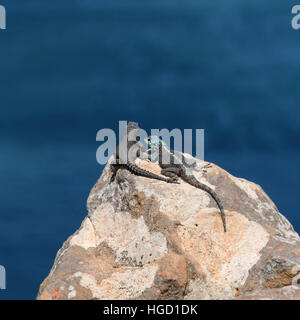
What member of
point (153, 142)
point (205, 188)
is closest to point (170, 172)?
point (205, 188)

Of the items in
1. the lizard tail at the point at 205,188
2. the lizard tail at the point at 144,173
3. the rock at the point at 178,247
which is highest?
the lizard tail at the point at 144,173

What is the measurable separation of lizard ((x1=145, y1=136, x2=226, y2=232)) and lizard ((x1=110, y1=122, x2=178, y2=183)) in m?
0.16

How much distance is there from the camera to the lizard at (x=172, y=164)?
34.7ft

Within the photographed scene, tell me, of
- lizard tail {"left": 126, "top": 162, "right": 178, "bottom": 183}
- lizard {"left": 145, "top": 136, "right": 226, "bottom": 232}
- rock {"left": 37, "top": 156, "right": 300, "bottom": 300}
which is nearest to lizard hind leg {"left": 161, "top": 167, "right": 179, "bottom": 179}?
lizard {"left": 145, "top": 136, "right": 226, "bottom": 232}

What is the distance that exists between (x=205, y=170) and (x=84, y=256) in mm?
2430

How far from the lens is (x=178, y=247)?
9.77 metres

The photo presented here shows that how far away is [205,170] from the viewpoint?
11.2 metres

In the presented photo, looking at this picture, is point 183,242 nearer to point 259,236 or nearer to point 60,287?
point 259,236

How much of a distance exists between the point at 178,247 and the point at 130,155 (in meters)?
2.24

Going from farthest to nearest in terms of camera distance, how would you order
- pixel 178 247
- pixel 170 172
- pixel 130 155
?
pixel 130 155
pixel 170 172
pixel 178 247

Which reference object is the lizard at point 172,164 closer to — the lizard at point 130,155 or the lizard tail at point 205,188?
the lizard tail at point 205,188

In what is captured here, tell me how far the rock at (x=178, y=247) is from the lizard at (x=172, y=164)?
13 cm

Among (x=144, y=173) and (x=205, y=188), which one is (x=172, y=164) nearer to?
(x=144, y=173)

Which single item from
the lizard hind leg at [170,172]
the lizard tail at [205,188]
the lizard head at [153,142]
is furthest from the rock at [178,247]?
the lizard head at [153,142]
